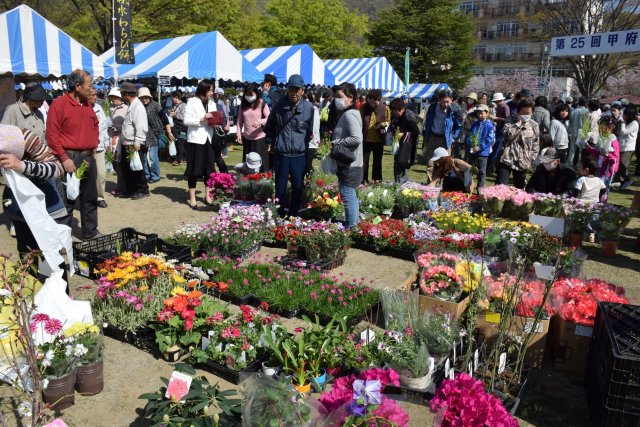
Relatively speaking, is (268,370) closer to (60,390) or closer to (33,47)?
(60,390)

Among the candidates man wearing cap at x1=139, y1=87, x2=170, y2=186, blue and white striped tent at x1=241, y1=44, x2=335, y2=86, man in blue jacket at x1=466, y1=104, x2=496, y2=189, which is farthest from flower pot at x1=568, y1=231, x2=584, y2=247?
blue and white striped tent at x1=241, y1=44, x2=335, y2=86

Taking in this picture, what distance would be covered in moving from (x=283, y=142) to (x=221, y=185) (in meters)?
1.89

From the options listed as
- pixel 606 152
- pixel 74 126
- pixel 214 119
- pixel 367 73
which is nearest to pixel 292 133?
pixel 214 119

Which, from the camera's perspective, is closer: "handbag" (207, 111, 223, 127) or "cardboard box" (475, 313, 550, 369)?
"cardboard box" (475, 313, 550, 369)

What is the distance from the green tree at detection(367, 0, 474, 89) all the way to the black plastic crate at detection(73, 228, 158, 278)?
53580 millimetres

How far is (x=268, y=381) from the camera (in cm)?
237

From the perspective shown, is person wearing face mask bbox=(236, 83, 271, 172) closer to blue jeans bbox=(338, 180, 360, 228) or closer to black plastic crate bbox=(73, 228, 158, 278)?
blue jeans bbox=(338, 180, 360, 228)

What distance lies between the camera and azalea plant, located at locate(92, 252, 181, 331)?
14.0 ft

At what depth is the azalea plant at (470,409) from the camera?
7.85 feet

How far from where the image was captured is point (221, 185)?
8.47 metres

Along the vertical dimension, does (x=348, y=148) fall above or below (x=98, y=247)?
above

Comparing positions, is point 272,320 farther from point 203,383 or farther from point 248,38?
point 248,38

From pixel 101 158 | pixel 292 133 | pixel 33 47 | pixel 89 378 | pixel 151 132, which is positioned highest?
pixel 33 47

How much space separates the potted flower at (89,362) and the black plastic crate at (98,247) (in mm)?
1804
